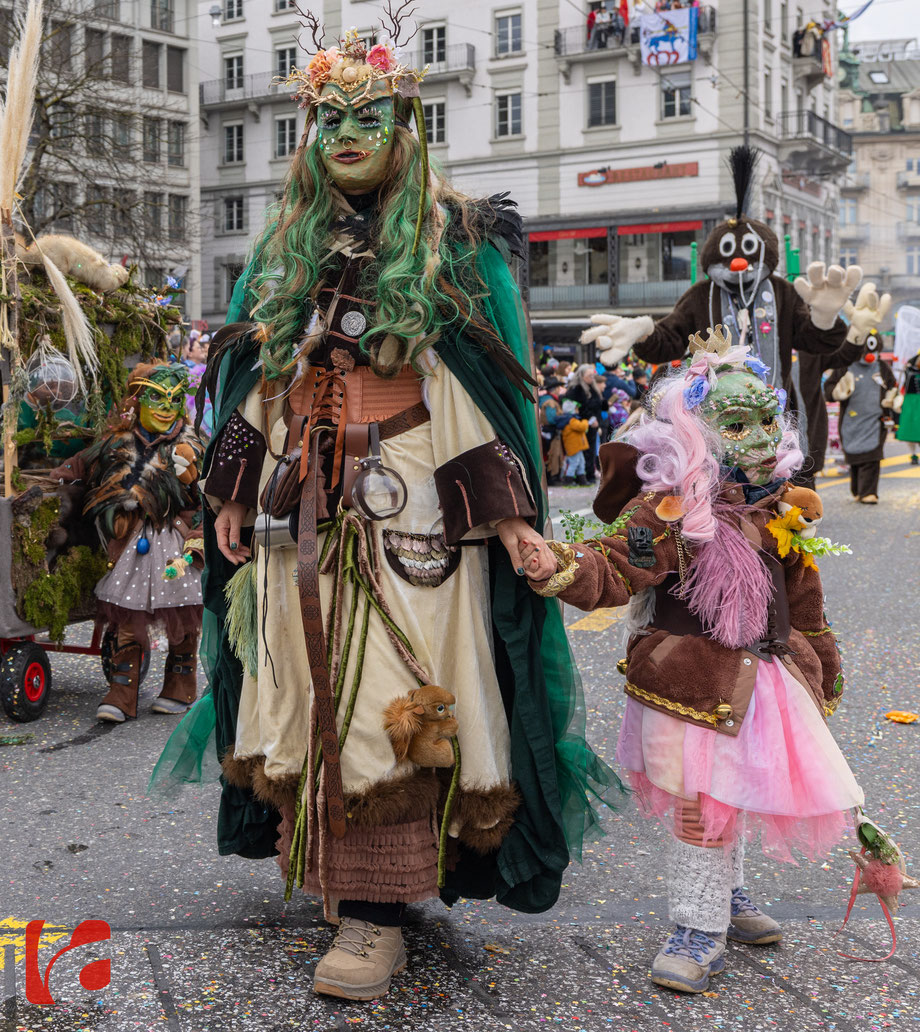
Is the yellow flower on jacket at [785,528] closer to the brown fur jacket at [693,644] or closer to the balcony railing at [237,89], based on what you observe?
the brown fur jacket at [693,644]

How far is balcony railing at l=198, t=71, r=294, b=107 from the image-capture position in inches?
1665

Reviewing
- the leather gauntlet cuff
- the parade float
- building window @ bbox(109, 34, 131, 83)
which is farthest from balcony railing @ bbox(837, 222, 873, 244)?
the leather gauntlet cuff

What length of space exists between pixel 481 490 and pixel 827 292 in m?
4.44

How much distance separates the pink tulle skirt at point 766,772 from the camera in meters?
2.79

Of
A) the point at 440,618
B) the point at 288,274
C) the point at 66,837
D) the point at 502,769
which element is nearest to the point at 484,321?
the point at 288,274

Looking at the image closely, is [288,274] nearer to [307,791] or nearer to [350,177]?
[350,177]

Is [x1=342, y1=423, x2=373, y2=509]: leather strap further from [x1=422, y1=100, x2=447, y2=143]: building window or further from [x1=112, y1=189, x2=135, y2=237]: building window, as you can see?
[x1=422, y1=100, x2=447, y2=143]: building window

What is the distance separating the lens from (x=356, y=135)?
296cm

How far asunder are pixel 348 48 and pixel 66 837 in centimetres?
249

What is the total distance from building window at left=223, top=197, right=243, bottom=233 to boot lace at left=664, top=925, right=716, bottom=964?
1712 inches

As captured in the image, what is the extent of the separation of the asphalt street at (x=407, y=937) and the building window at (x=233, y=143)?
42.2 metres

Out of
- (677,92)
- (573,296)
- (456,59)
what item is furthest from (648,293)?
(456,59)

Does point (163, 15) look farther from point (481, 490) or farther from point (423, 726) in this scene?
point (423, 726)

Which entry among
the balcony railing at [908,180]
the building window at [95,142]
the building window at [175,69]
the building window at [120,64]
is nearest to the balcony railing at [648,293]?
the building window at [175,69]
